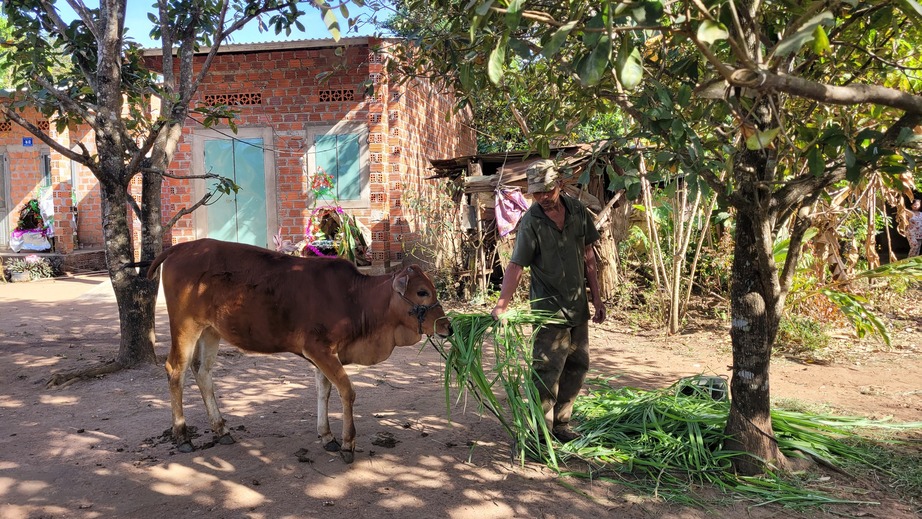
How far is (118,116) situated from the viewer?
20.7ft

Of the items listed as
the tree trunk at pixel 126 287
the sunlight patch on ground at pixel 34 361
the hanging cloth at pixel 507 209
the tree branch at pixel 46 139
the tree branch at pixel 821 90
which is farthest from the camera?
the hanging cloth at pixel 507 209

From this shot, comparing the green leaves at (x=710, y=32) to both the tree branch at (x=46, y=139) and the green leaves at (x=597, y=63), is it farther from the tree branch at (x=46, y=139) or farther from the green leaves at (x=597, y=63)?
the tree branch at (x=46, y=139)

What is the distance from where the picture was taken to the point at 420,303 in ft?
14.0

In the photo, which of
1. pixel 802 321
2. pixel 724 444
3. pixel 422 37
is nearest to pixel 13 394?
pixel 422 37

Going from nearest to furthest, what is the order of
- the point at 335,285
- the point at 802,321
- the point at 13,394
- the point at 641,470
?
the point at 641,470, the point at 335,285, the point at 13,394, the point at 802,321

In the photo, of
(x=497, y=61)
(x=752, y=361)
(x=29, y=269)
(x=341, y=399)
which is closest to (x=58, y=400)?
(x=341, y=399)

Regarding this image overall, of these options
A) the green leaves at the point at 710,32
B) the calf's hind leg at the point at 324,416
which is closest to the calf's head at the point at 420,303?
the calf's hind leg at the point at 324,416

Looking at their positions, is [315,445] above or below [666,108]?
below

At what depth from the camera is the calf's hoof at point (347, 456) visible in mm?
4195

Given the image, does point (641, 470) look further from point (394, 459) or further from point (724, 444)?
point (394, 459)

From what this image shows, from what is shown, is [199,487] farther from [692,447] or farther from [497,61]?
[497,61]

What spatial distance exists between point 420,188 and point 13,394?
26.6 feet

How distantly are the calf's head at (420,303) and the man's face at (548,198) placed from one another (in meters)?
0.83

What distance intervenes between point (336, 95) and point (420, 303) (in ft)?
27.7
